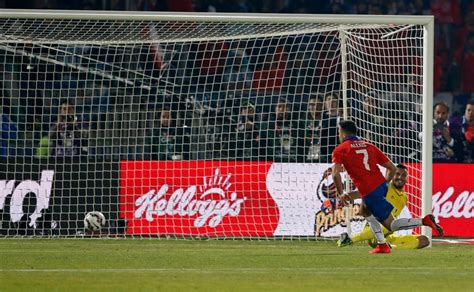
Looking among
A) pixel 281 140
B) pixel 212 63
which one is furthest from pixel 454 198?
pixel 212 63

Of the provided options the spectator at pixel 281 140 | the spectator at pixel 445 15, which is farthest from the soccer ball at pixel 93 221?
the spectator at pixel 445 15

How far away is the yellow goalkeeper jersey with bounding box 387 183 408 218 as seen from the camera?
667 inches

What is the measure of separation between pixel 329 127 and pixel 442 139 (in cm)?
263

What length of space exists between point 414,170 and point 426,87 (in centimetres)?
222

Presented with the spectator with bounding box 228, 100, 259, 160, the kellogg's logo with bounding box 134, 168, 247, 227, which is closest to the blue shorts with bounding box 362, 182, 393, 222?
the kellogg's logo with bounding box 134, 168, 247, 227

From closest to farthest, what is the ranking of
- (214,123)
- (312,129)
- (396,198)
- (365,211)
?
(365,211)
(396,198)
(312,129)
(214,123)

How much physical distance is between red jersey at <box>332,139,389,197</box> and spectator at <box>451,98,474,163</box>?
6224mm

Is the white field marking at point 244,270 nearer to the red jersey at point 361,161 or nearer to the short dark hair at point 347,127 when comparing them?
the red jersey at point 361,161

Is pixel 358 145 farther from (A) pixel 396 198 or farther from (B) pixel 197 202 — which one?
→ (B) pixel 197 202

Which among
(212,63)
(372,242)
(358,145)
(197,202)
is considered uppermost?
(212,63)

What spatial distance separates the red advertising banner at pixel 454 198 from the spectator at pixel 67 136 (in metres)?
5.57

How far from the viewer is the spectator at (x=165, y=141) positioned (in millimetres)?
19953

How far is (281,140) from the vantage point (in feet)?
65.4

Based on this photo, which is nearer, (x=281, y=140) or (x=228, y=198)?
(x=228, y=198)
